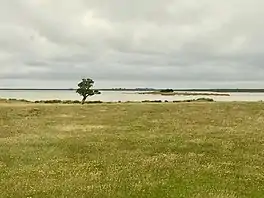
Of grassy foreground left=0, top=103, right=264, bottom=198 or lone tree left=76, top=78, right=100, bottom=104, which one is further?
lone tree left=76, top=78, right=100, bottom=104

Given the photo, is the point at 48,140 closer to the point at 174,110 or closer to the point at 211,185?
the point at 211,185

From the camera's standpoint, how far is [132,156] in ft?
94.8

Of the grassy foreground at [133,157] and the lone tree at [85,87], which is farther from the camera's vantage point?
the lone tree at [85,87]

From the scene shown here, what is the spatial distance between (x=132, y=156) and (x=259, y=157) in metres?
7.65

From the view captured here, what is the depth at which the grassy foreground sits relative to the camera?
818 inches

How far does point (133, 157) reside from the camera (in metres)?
28.5

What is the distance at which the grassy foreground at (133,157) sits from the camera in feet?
68.1

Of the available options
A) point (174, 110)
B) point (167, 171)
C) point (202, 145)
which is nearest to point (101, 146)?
point (202, 145)

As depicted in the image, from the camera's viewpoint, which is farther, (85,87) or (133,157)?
(85,87)

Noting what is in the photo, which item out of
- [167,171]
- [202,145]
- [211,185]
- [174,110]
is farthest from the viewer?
[174,110]

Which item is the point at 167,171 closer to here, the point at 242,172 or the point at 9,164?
the point at 242,172

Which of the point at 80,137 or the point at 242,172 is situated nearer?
the point at 242,172

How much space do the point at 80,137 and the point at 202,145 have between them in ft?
33.4

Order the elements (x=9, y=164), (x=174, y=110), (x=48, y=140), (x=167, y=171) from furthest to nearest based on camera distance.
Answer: (x=174, y=110) → (x=48, y=140) → (x=9, y=164) → (x=167, y=171)
